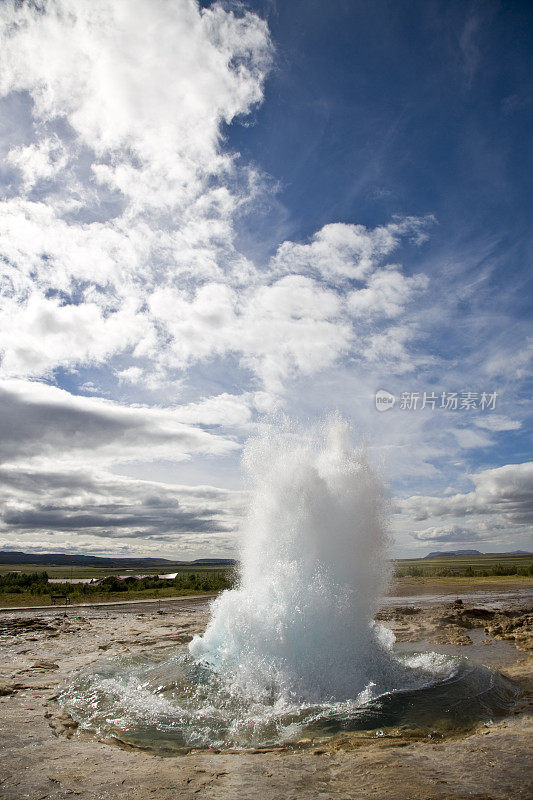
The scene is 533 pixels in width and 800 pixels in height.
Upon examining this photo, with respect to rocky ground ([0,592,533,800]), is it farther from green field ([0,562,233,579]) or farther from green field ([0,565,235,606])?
green field ([0,562,233,579])

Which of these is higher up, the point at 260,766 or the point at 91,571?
the point at 260,766

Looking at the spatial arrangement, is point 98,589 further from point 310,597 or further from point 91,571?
point 91,571

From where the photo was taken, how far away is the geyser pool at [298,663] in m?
7.16

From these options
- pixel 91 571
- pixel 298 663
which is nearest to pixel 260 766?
pixel 298 663

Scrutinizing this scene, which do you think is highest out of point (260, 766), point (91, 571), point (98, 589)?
point (260, 766)

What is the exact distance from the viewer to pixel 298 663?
8594 mm

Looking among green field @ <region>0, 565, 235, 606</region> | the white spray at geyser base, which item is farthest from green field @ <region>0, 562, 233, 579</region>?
the white spray at geyser base

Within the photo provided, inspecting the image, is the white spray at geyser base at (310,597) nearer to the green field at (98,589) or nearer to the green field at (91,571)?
the green field at (98,589)

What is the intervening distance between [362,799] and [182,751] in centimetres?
275

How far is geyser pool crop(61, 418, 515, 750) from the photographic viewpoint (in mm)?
7160

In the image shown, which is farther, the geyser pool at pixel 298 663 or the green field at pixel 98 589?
the green field at pixel 98 589

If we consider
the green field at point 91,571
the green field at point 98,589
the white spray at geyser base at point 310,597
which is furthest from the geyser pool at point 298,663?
the green field at point 91,571

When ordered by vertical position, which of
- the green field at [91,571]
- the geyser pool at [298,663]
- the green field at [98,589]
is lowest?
the green field at [91,571]

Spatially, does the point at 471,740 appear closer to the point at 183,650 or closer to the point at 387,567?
the point at 387,567
